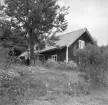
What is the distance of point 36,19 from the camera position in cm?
1411

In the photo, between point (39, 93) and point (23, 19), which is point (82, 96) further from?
point (23, 19)

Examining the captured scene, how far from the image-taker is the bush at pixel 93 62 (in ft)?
36.3

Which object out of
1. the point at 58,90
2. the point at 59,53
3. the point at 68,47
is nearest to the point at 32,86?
the point at 58,90

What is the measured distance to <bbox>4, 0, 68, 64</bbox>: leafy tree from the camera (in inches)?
549

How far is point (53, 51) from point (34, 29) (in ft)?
25.5

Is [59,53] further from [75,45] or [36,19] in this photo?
[36,19]

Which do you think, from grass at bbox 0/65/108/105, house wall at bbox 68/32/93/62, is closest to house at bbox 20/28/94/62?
house wall at bbox 68/32/93/62

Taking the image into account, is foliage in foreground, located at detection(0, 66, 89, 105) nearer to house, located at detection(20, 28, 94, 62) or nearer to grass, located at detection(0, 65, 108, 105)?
grass, located at detection(0, 65, 108, 105)

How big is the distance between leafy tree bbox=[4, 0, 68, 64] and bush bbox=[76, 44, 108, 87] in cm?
370

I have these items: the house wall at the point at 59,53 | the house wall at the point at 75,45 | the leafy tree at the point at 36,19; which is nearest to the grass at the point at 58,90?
the leafy tree at the point at 36,19

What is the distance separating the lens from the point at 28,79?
8.75 meters

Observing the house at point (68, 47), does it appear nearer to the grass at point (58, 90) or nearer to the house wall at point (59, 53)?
the house wall at point (59, 53)

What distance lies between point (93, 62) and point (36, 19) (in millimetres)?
5907

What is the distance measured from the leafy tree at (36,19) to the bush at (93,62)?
3697 millimetres
